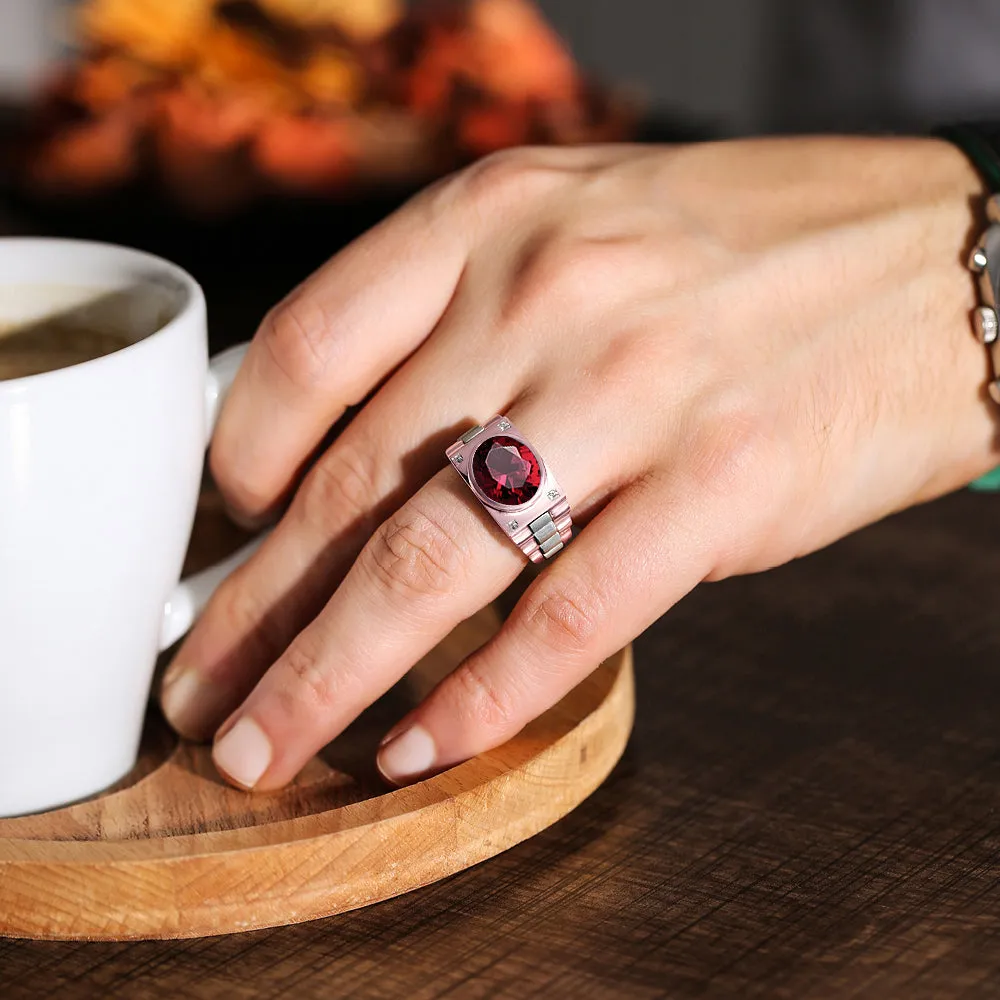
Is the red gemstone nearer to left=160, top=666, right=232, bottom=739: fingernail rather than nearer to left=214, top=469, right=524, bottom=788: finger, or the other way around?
left=214, top=469, right=524, bottom=788: finger

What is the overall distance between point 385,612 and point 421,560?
3 centimetres

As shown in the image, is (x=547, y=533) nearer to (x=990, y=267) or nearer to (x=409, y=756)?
→ (x=409, y=756)

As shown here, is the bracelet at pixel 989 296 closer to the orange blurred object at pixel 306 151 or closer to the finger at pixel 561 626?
the finger at pixel 561 626

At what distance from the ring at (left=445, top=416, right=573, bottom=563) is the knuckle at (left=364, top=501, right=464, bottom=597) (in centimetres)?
2

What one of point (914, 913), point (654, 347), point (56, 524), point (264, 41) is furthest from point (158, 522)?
point (264, 41)

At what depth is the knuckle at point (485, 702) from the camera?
0.61 m

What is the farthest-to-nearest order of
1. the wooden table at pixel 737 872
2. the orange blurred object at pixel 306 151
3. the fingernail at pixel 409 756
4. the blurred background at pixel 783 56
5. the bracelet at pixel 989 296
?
the blurred background at pixel 783 56 → the orange blurred object at pixel 306 151 → the bracelet at pixel 989 296 → the fingernail at pixel 409 756 → the wooden table at pixel 737 872

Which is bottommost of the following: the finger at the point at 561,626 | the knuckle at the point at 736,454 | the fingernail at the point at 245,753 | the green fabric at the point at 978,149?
the fingernail at the point at 245,753

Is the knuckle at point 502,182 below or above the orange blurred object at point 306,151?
above

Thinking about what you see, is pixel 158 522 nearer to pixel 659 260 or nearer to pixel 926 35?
pixel 659 260

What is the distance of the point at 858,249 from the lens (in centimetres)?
72

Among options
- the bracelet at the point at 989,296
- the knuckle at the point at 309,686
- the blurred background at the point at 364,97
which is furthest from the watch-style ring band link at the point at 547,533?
the blurred background at the point at 364,97

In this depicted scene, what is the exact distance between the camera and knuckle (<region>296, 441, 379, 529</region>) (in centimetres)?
65

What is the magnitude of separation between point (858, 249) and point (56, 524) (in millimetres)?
410
